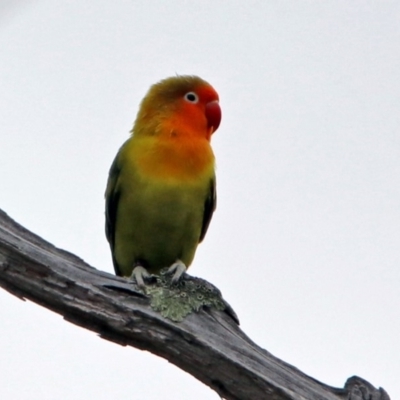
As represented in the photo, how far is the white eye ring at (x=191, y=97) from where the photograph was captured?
6656 millimetres

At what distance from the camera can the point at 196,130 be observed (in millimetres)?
6500

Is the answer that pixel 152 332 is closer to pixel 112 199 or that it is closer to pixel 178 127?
pixel 112 199

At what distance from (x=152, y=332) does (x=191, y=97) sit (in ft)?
10.3

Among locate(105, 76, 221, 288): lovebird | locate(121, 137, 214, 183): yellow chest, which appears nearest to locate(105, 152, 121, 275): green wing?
locate(105, 76, 221, 288): lovebird

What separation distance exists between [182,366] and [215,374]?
0.19 metres

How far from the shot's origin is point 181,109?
6574 mm

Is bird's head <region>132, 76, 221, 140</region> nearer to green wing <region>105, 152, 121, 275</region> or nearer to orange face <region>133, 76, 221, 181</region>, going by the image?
orange face <region>133, 76, 221, 181</region>

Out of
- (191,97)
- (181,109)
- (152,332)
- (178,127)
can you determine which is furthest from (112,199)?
(152,332)

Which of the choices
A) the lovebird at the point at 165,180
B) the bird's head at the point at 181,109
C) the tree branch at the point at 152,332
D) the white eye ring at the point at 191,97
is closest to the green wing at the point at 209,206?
the lovebird at the point at 165,180

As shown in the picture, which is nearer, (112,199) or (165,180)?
(165,180)

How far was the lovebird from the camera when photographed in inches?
241

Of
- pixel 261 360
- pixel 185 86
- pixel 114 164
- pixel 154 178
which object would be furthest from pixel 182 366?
pixel 185 86

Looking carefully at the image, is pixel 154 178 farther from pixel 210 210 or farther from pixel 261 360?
pixel 261 360

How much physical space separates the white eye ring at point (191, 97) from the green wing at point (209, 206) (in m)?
0.76
